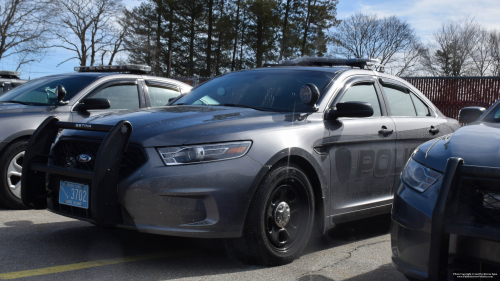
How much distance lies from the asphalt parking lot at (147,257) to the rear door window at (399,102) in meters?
1.26

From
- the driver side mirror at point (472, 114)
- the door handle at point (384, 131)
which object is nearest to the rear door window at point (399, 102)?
the door handle at point (384, 131)

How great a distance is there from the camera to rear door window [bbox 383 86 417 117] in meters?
4.88

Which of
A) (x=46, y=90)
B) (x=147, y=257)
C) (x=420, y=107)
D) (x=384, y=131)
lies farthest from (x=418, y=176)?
(x=46, y=90)

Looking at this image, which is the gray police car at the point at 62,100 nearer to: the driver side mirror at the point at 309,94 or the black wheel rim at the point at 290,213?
the driver side mirror at the point at 309,94

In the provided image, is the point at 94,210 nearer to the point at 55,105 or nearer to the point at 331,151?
the point at 331,151

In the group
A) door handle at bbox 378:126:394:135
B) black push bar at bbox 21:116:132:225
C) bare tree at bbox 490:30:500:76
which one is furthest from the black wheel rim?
bare tree at bbox 490:30:500:76

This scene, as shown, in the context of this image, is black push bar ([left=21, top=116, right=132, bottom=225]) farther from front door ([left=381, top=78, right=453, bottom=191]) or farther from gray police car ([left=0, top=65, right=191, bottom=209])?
front door ([left=381, top=78, right=453, bottom=191])

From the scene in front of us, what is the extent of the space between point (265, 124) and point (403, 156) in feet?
5.72

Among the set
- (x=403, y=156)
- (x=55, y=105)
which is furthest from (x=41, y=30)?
(x=403, y=156)

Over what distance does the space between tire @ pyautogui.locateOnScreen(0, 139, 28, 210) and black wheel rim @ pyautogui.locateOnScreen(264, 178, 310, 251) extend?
3053 mm

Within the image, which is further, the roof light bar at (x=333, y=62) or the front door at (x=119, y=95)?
the front door at (x=119, y=95)

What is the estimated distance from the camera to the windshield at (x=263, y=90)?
423 centimetres

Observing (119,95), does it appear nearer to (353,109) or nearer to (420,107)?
(353,109)

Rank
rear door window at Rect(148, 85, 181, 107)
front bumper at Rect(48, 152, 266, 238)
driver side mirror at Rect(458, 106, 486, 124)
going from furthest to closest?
rear door window at Rect(148, 85, 181, 107) → driver side mirror at Rect(458, 106, 486, 124) → front bumper at Rect(48, 152, 266, 238)
